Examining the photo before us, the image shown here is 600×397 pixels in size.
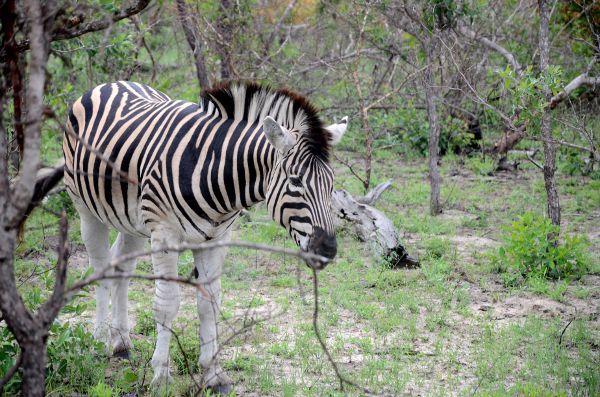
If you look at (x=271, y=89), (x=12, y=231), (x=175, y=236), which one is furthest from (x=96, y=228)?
(x=12, y=231)

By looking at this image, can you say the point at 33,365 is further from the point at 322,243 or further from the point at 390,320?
the point at 390,320

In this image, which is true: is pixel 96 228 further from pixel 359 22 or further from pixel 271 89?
pixel 359 22

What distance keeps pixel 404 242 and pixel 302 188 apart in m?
3.94

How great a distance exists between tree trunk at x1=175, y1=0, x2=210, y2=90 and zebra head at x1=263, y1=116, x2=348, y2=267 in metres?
5.97

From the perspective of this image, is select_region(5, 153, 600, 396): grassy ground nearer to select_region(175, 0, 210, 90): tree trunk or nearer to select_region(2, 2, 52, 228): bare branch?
select_region(2, 2, 52, 228): bare branch

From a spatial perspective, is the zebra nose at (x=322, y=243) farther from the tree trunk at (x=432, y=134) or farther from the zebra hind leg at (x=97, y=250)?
the tree trunk at (x=432, y=134)

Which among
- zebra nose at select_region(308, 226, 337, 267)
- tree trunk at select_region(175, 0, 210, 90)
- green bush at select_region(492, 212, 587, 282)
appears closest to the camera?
zebra nose at select_region(308, 226, 337, 267)

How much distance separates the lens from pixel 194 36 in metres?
10.7

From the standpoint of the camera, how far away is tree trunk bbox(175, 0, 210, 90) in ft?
34.0

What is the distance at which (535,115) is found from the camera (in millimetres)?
5891

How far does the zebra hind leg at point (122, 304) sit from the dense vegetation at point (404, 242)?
153 mm

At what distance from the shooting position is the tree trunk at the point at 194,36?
10.4m

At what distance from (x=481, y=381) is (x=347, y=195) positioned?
376 centimetres

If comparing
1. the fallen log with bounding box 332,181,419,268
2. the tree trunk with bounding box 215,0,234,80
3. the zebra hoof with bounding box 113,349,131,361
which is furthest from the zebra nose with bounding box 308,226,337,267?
the tree trunk with bounding box 215,0,234,80
